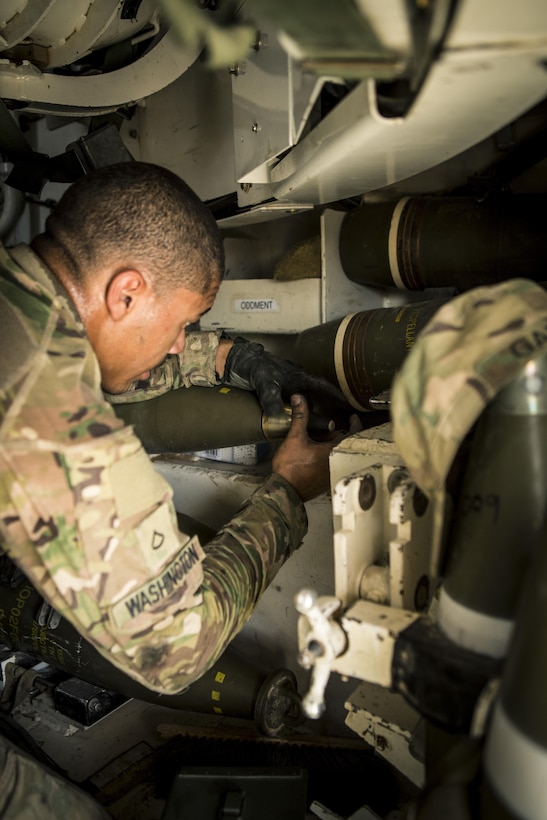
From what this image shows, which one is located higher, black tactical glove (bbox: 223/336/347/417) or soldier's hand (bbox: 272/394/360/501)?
black tactical glove (bbox: 223/336/347/417)

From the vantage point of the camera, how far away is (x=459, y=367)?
2.33 ft

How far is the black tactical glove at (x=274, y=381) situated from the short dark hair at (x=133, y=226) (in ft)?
1.44

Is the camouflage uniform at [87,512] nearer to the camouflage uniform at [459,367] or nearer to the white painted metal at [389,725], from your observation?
the white painted metal at [389,725]

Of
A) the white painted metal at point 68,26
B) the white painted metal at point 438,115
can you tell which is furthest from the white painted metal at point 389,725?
the white painted metal at point 68,26

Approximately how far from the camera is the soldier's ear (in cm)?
120

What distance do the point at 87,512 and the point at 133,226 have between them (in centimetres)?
53

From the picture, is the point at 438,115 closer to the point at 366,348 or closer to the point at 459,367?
the point at 459,367

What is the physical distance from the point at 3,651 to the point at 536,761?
79.1 inches

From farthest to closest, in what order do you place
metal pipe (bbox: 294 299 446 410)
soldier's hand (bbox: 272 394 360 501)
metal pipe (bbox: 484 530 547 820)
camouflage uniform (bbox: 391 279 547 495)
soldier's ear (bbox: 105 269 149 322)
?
metal pipe (bbox: 294 299 446 410)
soldier's hand (bbox: 272 394 360 501)
soldier's ear (bbox: 105 269 149 322)
camouflage uniform (bbox: 391 279 547 495)
metal pipe (bbox: 484 530 547 820)

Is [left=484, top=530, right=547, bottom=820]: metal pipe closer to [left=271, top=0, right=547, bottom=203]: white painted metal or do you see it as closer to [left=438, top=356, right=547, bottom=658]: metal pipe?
[left=438, top=356, right=547, bottom=658]: metal pipe

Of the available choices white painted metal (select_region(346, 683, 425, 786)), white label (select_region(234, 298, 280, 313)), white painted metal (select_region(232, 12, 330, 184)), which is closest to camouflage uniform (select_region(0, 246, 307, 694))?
white painted metal (select_region(346, 683, 425, 786))

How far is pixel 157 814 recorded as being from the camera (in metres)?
1.62

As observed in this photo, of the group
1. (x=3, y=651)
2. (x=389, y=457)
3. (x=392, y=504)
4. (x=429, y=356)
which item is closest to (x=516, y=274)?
(x=389, y=457)

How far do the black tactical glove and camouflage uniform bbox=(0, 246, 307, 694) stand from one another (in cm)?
62
